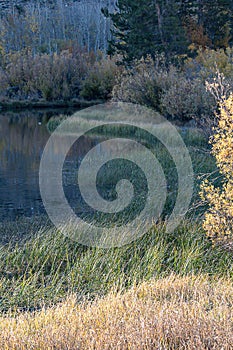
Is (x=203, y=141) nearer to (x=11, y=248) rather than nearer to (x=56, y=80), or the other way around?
(x=11, y=248)

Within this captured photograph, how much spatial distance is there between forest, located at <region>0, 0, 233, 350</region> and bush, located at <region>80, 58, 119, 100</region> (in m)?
7.82

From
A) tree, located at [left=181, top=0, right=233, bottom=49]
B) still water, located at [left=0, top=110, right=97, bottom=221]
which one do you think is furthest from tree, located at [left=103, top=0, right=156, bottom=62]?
still water, located at [left=0, top=110, right=97, bottom=221]

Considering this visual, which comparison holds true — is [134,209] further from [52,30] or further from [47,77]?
[52,30]

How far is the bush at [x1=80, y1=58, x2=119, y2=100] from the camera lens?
4264 centimetres

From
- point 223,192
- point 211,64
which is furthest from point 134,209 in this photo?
point 211,64

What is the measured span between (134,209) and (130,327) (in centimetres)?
640

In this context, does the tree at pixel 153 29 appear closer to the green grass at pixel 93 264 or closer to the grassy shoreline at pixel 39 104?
the grassy shoreline at pixel 39 104

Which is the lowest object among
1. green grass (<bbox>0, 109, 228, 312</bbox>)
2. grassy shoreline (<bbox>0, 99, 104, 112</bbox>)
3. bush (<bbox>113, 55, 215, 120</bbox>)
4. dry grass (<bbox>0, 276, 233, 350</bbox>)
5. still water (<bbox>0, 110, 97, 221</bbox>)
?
grassy shoreline (<bbox>0, 99, 104, 112</bbox>)

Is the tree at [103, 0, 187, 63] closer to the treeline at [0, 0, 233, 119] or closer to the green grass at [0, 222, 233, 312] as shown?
the treeline at [0, 0, 233, 119]

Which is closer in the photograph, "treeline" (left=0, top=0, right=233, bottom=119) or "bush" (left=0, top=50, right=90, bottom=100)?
"treeline" (left=0, top=0, right=233, bottom=119)

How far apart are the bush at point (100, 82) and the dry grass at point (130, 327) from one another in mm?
37879

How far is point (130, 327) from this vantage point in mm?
4449

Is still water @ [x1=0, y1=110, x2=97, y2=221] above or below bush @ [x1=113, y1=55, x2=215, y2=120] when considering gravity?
below

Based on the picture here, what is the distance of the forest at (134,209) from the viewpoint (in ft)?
15.3
